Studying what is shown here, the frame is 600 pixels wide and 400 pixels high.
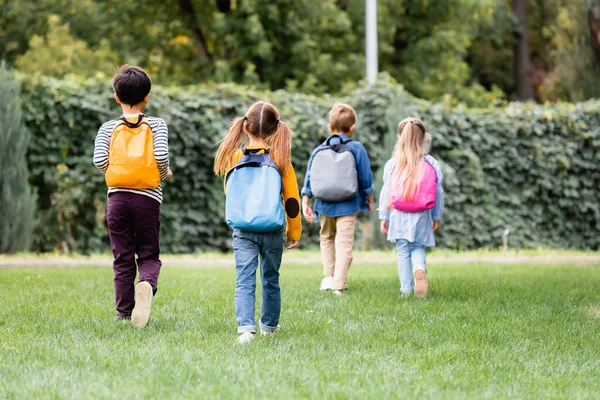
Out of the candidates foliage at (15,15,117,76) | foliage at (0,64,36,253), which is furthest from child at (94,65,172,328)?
foliage at (15,15,117,76)

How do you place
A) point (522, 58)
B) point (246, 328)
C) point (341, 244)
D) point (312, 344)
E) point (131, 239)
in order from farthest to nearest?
point (522, 58), point (341, 244), point (131, 239), point (246, 328), point (312, 344)

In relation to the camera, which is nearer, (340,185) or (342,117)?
(340,185)

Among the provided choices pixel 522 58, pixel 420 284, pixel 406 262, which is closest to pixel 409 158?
pixel 406 262

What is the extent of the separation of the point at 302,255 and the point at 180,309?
571cm

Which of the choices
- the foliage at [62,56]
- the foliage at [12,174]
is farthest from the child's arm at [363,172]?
the foliage at [62,56]

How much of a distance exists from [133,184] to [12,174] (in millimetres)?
6333

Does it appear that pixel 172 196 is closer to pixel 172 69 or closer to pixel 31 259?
pixel 31 259

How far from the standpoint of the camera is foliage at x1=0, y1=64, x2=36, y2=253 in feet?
36.9

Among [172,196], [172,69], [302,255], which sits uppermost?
[172,69]

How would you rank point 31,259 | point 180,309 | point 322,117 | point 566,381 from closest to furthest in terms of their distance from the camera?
point 566,381 → point 180,309 → point 31,259 → point 322,117

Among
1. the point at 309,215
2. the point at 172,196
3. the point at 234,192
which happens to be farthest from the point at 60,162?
the point at 234,192

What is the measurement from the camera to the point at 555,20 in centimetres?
3250

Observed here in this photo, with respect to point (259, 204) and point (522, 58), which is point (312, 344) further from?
point (522, 58)

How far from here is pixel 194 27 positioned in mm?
23734
